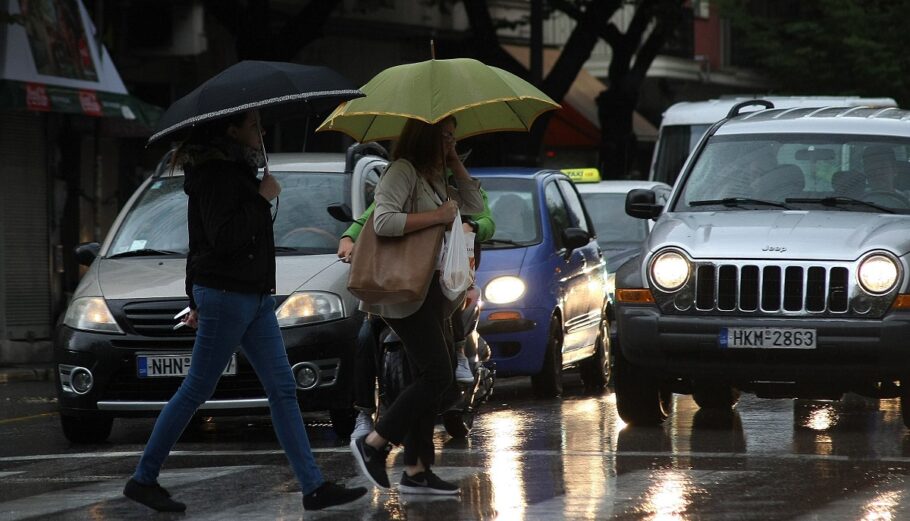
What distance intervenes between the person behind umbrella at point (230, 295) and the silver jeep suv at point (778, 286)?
3.34 m

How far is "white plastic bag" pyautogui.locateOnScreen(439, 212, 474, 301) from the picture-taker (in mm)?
8430

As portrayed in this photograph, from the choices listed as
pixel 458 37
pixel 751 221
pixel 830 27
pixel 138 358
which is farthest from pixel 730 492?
pixel 830 27

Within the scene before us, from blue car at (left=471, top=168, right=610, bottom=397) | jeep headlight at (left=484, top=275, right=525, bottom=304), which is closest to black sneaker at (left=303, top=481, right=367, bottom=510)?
blue car at (left=471, top=168, right=610, bottom=397)

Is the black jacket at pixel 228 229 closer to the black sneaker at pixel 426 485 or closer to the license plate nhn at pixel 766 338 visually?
the black sneaker at pixel 426 485

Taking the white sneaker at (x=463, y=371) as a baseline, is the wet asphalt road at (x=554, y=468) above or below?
below

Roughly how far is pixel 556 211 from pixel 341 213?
344 cm

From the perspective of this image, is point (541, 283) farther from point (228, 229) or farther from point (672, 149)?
point (672, 149)

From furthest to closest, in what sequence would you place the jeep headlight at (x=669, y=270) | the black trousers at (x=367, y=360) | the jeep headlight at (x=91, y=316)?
the jeep headlight at (x=91, y=316)
the jeep headlight at (x=669, y=270)
the black trousers at (x=367, y=360)

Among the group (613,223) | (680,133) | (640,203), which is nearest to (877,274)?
(640,203)

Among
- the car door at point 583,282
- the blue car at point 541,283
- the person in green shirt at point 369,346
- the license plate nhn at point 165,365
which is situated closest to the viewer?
the person in green shirt at point 369,346

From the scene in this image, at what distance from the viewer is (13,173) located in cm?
2028

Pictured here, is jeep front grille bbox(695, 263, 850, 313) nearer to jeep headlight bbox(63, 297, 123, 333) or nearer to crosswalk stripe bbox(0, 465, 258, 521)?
crosswalk stripe bbox(0, 465, 258, 521)

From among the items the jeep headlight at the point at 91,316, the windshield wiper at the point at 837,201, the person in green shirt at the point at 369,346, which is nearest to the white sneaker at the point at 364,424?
the person in green shirt at the point at 369,346

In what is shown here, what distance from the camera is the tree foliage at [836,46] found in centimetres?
3809
